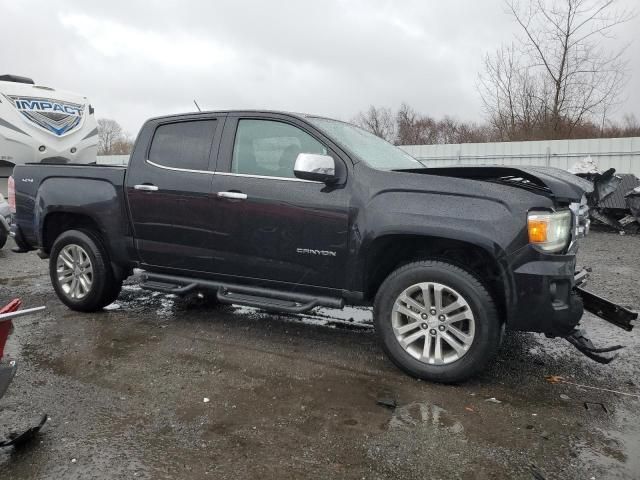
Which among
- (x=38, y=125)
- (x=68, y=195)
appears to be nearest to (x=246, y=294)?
(x=68, y=195)

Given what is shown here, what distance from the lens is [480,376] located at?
3785 mm

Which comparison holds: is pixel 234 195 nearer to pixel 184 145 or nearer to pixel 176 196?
pixel 176 196

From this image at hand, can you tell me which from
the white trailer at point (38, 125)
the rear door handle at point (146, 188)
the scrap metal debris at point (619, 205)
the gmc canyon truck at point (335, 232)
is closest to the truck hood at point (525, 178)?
the gmc canyon truck at point (335, 232)

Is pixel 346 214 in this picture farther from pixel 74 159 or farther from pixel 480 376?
pixel 74 159

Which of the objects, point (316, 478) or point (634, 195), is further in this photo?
point (634, 195)

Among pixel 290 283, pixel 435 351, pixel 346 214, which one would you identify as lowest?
pixel 435 351

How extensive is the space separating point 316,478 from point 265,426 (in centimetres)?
59

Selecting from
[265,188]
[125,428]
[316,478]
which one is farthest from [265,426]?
[265,188]

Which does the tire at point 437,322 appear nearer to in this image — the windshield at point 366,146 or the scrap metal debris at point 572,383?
the scrap metal debris at point 572,383

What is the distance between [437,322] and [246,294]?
1.60 m

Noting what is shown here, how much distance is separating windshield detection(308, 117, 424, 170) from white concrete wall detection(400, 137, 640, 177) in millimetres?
8669

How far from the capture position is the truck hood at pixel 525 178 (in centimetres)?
330

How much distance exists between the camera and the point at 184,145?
470 centimetres

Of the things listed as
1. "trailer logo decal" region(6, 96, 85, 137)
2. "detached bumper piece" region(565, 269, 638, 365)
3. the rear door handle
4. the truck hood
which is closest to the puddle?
"detached bumper piece" region(565, 269, 638, 365)
